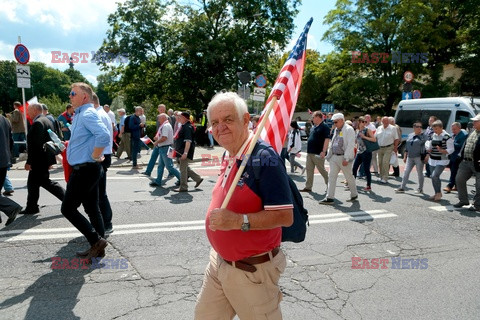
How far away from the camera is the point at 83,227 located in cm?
413

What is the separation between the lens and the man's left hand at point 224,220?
1.85 meters

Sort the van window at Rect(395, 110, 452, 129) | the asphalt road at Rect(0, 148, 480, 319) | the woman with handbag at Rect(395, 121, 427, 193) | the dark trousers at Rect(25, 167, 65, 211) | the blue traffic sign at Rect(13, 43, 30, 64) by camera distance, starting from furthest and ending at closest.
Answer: the van window at Rect(395, 110, 452, 129)
the blue traffic sign at Rect(13, 43, 30, 64)
the woman with handbag at Rect(395, 121, 427, 193)
the dark trousers at Rect(25, 167, 65, 211)
the asphalt road at Rect(0, 148, 480, 319)

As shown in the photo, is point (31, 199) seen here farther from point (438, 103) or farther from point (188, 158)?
point (438, 103)

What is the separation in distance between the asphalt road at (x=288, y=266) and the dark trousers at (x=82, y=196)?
17.2 inches

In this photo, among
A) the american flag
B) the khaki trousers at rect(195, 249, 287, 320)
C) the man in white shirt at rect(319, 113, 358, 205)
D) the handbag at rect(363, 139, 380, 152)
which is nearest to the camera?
the khaki trousers at rect(195, 249, 287, 320)

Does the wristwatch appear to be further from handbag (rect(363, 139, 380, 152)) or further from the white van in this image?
the white van

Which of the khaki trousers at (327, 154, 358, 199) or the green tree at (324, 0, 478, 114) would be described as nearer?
the khaki trousers at (327, 154, 358, 199)

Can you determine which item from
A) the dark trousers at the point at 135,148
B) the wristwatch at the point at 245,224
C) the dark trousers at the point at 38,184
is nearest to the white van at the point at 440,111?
the dark trousers at the point at 135,148

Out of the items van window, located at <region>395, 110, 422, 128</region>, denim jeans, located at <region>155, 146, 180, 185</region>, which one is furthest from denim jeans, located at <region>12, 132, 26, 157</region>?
van window, located at <region>395, 110, 422, 128</region>

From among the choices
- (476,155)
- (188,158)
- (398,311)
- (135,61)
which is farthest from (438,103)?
(135,61)

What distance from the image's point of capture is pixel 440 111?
47.8 feet

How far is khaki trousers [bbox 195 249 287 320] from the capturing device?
2.00 meters

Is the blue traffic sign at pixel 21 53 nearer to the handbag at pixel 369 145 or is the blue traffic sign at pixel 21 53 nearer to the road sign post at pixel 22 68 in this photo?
the road sign post at pixel 22 68

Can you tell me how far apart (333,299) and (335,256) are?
1.15 meters
